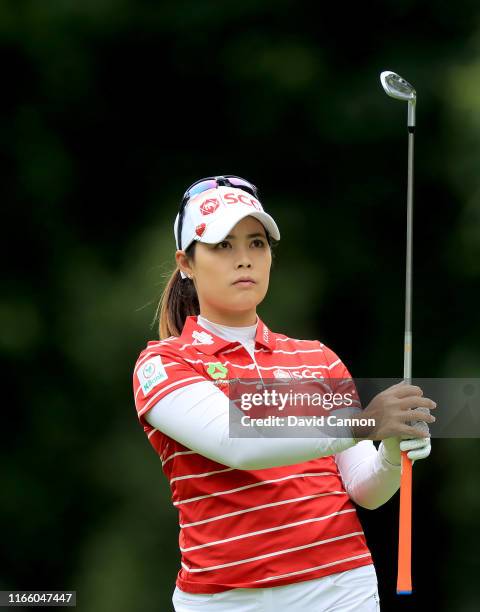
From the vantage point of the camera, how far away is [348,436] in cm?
193

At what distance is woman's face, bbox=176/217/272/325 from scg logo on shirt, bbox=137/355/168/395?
0.14m

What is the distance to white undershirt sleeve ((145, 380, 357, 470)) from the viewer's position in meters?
1.90

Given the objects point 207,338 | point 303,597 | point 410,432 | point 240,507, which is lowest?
point 303,597

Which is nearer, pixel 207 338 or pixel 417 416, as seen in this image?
pixel 417 416

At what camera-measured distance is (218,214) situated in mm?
2117

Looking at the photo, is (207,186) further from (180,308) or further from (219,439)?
(219,439)

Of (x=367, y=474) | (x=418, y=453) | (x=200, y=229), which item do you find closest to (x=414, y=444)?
(x=418, y=453)

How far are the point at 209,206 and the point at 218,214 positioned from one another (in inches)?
1.4

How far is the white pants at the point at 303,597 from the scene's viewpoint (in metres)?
1.96

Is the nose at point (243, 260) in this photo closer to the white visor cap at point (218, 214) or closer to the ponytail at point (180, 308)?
the white visor cap at point (218, 214)

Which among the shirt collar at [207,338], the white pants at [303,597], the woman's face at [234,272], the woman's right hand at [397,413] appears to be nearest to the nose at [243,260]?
the woman's face at [234,272]

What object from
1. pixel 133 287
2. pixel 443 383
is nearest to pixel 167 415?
pixel 443 383

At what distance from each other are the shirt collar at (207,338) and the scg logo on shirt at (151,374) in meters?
0.08

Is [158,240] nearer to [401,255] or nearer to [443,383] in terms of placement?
[401,255]
